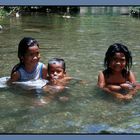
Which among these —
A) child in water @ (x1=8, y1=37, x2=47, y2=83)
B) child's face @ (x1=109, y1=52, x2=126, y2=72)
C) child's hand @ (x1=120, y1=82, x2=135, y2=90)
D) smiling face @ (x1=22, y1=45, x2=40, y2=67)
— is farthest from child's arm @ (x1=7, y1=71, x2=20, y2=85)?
child's hand @ (x1=120, y1=82, x2=135, y2=90)

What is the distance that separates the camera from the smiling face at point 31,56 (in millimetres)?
4445

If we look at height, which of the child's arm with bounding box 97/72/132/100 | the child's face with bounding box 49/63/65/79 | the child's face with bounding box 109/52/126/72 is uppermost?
the child's face with bounding box 109/52/126/72

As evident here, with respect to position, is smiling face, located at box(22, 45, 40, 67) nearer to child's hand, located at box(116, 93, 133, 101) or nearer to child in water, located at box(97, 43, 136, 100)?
child in water, located at box(97, 43, 136, 100)

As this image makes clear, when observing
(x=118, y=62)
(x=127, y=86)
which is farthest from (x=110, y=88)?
(x=118, y=62)

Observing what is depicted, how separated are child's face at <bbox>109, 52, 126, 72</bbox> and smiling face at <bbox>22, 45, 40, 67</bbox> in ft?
2.58

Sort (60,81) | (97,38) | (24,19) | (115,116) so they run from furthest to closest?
(24,19), (97,38), (60,81), (115,116)

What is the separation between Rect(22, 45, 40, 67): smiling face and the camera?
4.44m

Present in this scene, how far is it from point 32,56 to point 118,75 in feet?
3.07

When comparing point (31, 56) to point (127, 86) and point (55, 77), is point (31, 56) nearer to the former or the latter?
point (55, 77)

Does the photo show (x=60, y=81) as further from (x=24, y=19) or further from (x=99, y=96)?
(x=24, y=19)

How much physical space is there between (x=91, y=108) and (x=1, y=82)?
1.27 meters

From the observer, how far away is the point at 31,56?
4.52 m

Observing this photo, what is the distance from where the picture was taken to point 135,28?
1255 centimetres

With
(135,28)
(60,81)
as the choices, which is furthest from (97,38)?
(60,81)
